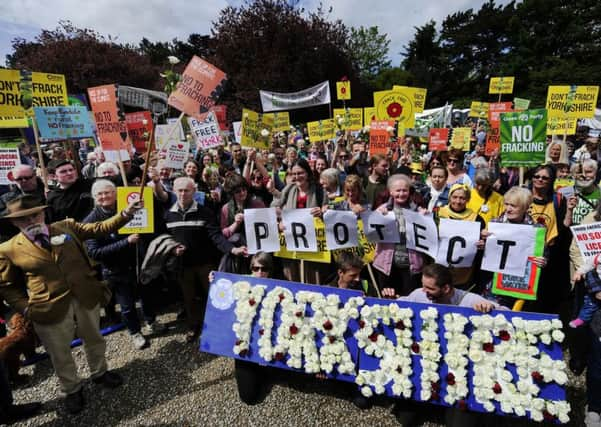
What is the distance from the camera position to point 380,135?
25.6ft

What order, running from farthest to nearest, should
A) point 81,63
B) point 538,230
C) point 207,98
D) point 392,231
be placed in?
point 81,63
point 207,98
point 392,231
point 538,230

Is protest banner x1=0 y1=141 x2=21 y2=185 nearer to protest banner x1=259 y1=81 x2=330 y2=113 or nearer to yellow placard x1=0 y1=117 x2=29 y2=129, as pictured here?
yellow placard x1=0 y1=117 x2=29 y2=129

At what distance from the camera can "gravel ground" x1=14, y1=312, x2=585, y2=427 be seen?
10.8 ft

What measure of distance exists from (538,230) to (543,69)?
140ft

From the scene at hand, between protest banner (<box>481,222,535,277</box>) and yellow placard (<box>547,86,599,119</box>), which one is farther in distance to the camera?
yellow placard (<box>547,86,599,119</box>)

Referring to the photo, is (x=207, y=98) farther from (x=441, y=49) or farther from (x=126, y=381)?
(x=441, y=49)

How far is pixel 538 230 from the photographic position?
318 cm

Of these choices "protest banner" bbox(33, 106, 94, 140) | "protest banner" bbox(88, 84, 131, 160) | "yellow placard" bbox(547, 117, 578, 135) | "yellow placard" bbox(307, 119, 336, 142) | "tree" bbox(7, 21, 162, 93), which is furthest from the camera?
"tree" bbox(7, 21, 162, 93)

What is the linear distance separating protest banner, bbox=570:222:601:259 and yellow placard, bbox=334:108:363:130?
7.83 m

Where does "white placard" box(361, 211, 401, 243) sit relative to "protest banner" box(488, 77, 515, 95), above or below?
below

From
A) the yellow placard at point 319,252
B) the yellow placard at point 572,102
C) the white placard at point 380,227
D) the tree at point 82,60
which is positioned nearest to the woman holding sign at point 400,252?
the white placard at point 380,227

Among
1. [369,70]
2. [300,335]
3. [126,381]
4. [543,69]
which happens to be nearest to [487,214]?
[300,335]

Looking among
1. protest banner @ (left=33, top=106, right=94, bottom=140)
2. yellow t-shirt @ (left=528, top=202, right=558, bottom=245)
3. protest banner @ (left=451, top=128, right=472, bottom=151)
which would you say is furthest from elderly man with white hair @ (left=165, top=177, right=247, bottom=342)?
protest banner @ (left=451, top=128, right=472, bottom=151)

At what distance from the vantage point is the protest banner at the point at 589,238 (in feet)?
9.32
